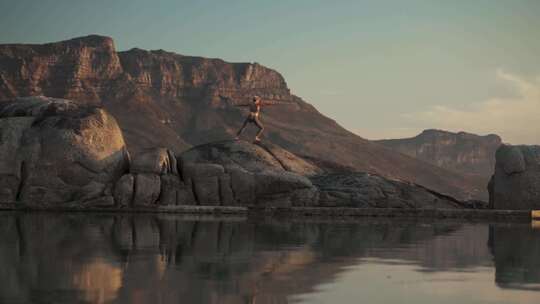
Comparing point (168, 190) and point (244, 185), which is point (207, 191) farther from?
point (168, 190)

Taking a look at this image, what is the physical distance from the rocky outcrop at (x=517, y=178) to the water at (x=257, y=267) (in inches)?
546

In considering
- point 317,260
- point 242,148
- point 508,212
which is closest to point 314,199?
point 242,148

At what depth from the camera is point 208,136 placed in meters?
157

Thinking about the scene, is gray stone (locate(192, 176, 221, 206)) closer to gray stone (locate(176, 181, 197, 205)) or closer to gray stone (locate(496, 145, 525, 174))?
gray stone (locate(176, 181, 197, 205))

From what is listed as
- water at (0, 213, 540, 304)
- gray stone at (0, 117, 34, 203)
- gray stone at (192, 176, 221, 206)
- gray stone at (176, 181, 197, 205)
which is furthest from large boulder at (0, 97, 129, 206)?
water at (0, 213, 540, 304)

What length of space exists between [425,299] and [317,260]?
3.79m

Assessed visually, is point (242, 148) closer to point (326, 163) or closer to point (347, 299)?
point (326, 163)

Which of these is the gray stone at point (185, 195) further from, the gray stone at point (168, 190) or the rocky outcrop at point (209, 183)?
the gray stone at point (168, 190)

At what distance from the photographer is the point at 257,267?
11.1 metres

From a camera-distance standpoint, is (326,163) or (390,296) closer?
(390,296)

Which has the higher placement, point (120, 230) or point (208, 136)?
point (208, 136)

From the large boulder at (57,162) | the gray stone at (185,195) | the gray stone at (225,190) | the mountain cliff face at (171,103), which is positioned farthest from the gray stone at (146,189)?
the mountain cliff face at (171,103)

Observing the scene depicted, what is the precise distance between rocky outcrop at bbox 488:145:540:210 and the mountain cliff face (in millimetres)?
101944

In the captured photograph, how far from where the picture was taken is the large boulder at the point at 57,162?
30.5 meters
